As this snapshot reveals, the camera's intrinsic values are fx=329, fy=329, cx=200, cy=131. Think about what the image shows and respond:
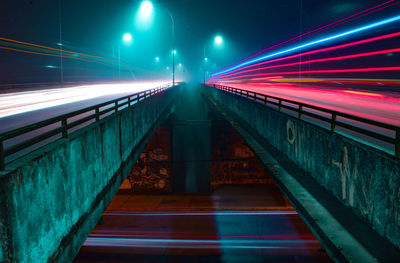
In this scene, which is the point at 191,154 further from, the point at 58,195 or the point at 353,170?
the point at 58,195

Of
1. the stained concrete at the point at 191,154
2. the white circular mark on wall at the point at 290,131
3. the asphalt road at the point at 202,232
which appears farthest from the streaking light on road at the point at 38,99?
the white circular mark on wall at the point at 290,131

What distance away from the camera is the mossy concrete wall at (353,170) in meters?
4.90

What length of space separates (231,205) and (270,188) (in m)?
5.63

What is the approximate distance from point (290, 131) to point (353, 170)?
13.4 ft

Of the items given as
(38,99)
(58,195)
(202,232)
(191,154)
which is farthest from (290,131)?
(191,154)

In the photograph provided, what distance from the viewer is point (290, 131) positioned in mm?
10070

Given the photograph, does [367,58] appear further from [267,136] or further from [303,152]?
[303,152]

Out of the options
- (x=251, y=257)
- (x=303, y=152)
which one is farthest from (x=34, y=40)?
(x=303, y=152)

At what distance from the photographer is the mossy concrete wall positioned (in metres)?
4.90

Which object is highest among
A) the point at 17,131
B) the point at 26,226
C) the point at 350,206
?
the point at 17,131

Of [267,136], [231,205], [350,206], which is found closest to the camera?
[350,206]

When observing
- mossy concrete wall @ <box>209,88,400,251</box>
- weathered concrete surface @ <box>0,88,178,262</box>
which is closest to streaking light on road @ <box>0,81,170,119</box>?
weathered concrete surface @ <box>0,88,178,262</box>

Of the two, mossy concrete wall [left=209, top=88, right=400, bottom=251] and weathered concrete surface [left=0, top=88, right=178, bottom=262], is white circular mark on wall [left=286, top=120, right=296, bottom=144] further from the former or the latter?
weathered concrete surface [left=0, top=88, right=178, bottom=262]

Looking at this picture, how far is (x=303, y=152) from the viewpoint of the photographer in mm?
8953
